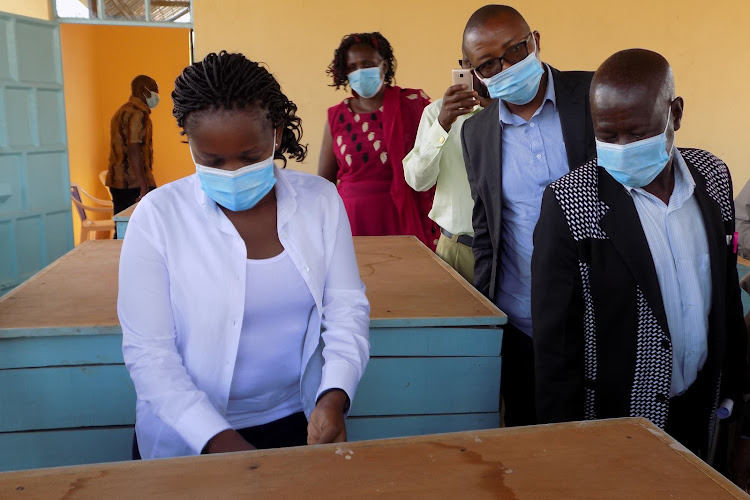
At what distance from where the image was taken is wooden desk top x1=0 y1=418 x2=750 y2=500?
97cm

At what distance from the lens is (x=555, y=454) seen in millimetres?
1077

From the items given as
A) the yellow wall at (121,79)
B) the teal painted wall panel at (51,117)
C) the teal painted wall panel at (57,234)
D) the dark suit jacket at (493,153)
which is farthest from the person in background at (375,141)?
the yellow wall at (121,79)

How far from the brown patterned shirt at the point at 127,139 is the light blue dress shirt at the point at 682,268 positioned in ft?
17.1

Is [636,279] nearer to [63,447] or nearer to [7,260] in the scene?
[63,447]

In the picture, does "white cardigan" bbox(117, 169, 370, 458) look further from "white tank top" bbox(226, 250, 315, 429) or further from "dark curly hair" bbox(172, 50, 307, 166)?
"dark curly hair" bbox(172, 50, 307, 166)

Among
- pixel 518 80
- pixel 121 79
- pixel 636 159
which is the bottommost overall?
pixel 636 159

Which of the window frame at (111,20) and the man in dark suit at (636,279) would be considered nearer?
the man in dark suit at (636,279)

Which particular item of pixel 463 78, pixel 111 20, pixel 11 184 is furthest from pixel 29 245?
pixel 463 78

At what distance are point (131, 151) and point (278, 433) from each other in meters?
5.08

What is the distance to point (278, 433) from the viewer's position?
145 centimetres

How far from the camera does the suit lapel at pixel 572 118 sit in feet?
6.50

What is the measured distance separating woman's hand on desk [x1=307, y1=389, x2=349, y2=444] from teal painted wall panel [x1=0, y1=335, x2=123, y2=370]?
70cm

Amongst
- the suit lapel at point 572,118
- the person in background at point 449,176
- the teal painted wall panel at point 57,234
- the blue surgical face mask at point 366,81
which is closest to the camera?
the suit lapel at point 572,118

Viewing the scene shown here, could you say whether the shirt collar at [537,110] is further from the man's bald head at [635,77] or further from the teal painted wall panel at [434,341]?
the teal painted wall panel at [434,341]
